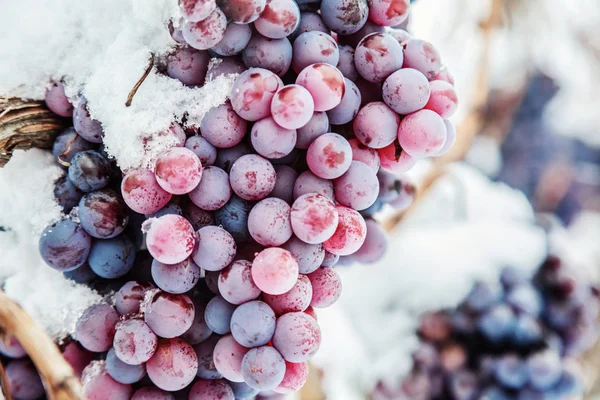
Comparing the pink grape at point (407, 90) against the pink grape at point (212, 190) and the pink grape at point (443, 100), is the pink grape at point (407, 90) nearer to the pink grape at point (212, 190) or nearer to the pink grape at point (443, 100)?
the pink grape at point (443, 100)

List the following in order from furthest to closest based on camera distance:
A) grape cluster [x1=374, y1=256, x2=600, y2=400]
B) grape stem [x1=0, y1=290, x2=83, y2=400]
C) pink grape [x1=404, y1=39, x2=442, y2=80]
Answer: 1. grape cluster [x1=374, y1=256, x2=600, y2=400]
2. pink grape [x1=404, y1=39, x2=442, y2=80]
3. grape stem [x1=0, y1=290, x2=83, y2=400]

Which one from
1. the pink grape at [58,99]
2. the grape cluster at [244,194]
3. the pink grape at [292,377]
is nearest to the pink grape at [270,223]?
the grape cluster at [244,194]

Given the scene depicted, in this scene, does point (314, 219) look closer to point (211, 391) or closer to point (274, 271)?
point (274, 271)

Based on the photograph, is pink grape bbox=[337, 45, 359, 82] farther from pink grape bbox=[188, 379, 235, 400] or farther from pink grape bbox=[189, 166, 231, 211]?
pink grape bbox=[188, 379, 235, 400]

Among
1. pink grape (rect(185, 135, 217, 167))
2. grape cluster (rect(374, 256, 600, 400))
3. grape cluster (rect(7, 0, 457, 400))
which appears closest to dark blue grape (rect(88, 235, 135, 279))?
grape cluster (rect(7, 0, 457, 400))

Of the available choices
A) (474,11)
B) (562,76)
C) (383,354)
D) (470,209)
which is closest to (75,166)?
(383,354)

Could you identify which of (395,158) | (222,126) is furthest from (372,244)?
(222,126)
